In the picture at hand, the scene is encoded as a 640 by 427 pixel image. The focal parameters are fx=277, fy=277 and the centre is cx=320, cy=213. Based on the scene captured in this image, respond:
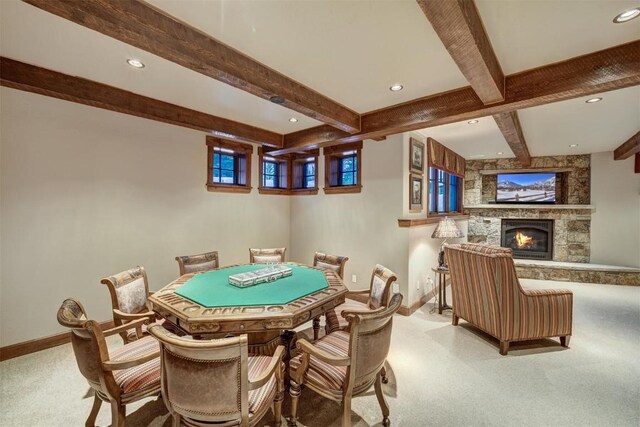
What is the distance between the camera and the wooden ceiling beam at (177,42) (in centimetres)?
147

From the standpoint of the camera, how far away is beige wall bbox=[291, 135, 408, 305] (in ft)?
13.4

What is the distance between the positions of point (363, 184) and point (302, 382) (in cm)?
315

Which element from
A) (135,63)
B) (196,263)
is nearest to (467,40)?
(135,63)

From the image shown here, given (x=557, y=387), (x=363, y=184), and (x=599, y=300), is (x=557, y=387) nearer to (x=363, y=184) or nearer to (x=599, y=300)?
(x=363, y=184)

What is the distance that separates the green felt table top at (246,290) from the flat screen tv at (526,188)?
601 cm

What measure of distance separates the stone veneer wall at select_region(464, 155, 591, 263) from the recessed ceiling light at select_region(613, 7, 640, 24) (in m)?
5.62

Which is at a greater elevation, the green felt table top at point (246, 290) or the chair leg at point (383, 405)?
the green felt table top at point (246, 290)

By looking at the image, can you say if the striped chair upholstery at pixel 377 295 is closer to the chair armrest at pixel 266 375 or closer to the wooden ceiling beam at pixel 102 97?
the chair armrest at pixel 266 375

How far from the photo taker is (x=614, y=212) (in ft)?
19.2

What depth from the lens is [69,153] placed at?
303 centimetres

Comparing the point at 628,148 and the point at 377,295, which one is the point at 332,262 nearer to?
the point at 377,295

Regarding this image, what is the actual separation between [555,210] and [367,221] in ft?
16.7

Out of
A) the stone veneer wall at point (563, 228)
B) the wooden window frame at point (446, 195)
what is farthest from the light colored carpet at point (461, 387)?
the stone veneer wall at point (563, 228)

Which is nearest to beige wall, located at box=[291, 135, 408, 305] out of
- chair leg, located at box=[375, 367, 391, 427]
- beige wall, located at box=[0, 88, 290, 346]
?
beige wall, located at box=[0, 88, 290, 346]
